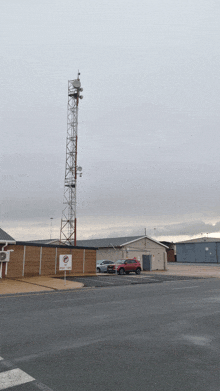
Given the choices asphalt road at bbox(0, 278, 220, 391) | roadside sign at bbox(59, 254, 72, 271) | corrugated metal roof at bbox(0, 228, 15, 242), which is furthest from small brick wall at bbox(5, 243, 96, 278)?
asphalt road at bbox(0, 278, 220, 391)

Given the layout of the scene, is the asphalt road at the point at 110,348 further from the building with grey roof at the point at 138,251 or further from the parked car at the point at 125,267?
the building with grey roof at the point at 138,251

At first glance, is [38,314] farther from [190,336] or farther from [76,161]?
[76,161]

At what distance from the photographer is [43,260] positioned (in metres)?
28.0

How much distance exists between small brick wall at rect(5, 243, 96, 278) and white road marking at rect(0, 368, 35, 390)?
2122 centimetres

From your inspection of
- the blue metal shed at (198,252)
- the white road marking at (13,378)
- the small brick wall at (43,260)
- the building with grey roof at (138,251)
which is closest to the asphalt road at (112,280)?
the small brick wall at (43,260)

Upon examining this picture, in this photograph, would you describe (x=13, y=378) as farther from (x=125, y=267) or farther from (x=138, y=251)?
(x=138, y=251)

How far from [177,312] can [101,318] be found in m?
2.84

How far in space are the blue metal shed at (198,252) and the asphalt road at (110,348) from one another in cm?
7613

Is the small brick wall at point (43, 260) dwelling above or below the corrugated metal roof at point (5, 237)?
below

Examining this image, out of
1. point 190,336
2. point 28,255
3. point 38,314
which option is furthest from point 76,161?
point 190,336

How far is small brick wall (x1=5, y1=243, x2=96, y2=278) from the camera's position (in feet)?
83.8

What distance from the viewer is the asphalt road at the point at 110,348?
15.4ft

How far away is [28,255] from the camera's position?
87.6 feet

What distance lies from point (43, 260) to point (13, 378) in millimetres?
23856
